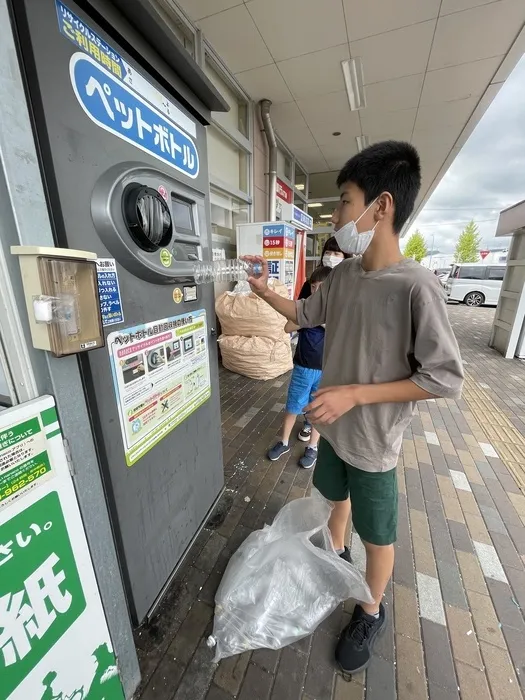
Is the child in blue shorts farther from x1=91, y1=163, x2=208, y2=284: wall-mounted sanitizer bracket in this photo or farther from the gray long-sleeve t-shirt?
x1=91, y1=163, x2=208, y2=284: wall-mounted sanitizer bracket

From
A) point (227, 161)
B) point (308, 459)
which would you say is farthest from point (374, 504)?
point (227, 161)

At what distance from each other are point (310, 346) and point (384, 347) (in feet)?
3.58

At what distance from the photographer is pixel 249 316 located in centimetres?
315

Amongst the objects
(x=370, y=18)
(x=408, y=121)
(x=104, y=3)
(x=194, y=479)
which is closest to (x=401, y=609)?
(x=194, y=479)

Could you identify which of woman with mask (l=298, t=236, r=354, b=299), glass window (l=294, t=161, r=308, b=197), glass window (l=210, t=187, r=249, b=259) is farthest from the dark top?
glass window (l=294, t=161, r=308, b=197)

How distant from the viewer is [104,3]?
73 centimetres

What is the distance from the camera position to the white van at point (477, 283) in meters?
11.2

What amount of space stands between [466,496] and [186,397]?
1879 millimetres

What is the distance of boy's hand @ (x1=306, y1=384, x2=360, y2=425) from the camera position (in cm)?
80

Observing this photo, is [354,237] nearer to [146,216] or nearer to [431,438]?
[146,216]

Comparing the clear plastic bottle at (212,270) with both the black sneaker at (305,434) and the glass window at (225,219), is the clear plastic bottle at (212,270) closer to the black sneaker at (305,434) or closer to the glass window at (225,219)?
the black sneaker at (305,434)

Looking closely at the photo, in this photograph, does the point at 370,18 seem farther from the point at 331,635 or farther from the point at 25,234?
the point at 331,635

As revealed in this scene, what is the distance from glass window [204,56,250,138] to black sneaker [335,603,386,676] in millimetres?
4337

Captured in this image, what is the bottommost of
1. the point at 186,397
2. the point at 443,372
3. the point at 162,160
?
the point at 186,397
